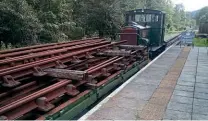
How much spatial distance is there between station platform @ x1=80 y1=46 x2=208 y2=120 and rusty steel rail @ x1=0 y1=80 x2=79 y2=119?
0.66m

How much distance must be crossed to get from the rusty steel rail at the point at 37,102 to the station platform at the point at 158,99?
2.17ft

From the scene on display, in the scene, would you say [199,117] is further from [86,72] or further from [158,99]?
[86,72]

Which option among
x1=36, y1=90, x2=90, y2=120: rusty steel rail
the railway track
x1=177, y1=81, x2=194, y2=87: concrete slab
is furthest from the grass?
x1=36, y1=90, x2=90, y2=120: rusty steel rail

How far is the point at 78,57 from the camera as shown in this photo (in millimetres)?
6672

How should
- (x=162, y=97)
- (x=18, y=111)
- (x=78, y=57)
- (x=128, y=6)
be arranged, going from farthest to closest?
(x=128, y=6)
(x=78, y=57)
(x=162, y=97)
(x=18, y=111)

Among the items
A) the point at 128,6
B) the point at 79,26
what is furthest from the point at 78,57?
the point at 128,6

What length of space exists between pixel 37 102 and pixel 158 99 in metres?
2.82

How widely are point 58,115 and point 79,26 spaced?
568 inches

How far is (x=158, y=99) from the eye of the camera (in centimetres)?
534

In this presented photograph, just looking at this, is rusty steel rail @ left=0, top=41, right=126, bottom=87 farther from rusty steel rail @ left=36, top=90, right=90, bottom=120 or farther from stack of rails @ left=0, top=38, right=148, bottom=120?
rusty steel rail @ left=36, top=90, right=90, bottom=120

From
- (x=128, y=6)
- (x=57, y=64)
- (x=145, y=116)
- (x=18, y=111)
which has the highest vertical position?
(x=128, y=6)

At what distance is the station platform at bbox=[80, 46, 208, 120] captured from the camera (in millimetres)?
4434

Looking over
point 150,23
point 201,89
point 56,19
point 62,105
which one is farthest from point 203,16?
point 62,105

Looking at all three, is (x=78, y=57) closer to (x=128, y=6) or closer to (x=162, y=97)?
(x=162, y=97)
